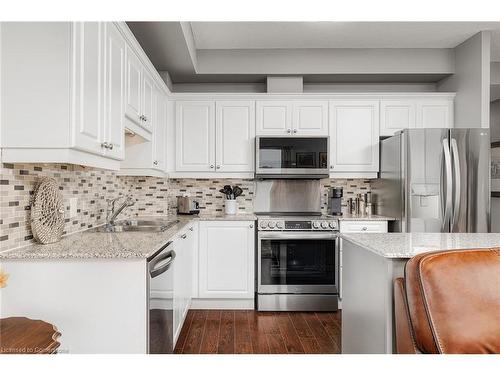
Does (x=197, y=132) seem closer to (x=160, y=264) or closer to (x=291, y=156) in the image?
(x=291, y=156)

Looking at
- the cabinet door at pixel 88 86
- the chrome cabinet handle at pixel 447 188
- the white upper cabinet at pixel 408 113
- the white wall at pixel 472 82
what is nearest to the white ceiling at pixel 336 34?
the white wall at pixel 472 82

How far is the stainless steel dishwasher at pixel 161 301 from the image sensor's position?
173 cm

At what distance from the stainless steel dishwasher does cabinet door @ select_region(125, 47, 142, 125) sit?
90 centimetres

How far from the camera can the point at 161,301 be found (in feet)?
6.37

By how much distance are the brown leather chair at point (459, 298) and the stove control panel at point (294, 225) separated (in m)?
2.23

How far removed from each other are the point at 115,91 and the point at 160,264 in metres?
1.00

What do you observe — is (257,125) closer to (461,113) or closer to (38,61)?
(461,113)

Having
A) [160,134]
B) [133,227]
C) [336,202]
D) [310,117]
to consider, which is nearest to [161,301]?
[133,227]

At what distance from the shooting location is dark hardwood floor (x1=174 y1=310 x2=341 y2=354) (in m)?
2.58

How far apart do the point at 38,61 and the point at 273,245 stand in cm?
248

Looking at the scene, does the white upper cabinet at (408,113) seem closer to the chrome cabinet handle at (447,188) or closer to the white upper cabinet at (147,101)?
the chrome cabinet handle at (447,188)

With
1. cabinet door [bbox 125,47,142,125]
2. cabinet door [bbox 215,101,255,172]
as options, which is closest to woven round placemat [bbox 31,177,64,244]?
cabinet door [bbox 125,47,142,125]
